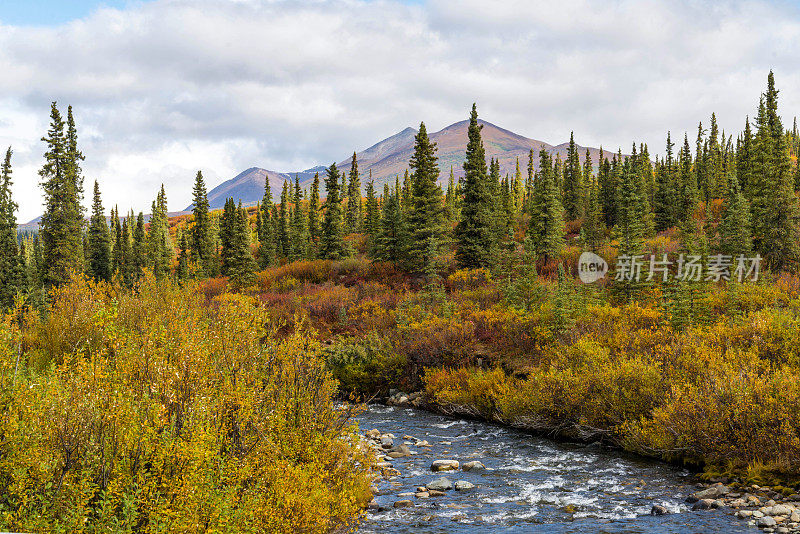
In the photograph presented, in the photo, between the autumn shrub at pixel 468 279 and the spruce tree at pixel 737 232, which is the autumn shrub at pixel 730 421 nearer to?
the autumn shrub at pixel 468 279

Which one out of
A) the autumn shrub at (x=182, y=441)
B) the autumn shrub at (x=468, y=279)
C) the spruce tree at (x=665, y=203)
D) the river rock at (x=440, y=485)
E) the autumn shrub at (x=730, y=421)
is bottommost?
the river rock at (x=440, y=485)

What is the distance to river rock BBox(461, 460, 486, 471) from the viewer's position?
561 inches

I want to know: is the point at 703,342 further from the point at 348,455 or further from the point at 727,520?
the point at 348,455

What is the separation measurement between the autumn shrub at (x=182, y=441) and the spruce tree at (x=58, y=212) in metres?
39.7

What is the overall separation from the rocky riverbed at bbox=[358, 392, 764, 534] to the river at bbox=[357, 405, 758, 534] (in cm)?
2

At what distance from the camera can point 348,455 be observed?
36.8 feet

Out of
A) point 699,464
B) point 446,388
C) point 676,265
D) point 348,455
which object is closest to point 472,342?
point 446,388

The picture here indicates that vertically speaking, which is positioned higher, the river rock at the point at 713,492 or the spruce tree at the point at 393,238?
the spruce tree at the point at 393,238

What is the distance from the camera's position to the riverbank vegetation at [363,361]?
696cm

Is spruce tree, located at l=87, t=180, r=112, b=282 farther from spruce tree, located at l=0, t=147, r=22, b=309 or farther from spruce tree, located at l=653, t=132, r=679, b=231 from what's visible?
spruce tree, located at l=653, t=132, r=679, b=231

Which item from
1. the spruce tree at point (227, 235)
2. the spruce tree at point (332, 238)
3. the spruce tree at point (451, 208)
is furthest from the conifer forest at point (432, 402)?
the spruce tree at point (227, 235)

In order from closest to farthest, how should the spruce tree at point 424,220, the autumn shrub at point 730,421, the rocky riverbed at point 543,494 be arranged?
the rocky riverbed at point 543,494, the autumn shrub at point 730,421, the spruce tree at point 424,220

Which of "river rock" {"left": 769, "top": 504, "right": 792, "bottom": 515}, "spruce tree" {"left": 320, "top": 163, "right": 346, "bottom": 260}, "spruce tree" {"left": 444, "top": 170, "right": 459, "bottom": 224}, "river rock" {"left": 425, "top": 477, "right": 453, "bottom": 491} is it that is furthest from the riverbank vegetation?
"spruce tree" {"left": 444, "top": 170, "right": 459, "bottom": 224}

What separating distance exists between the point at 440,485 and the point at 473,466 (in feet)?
6.01
